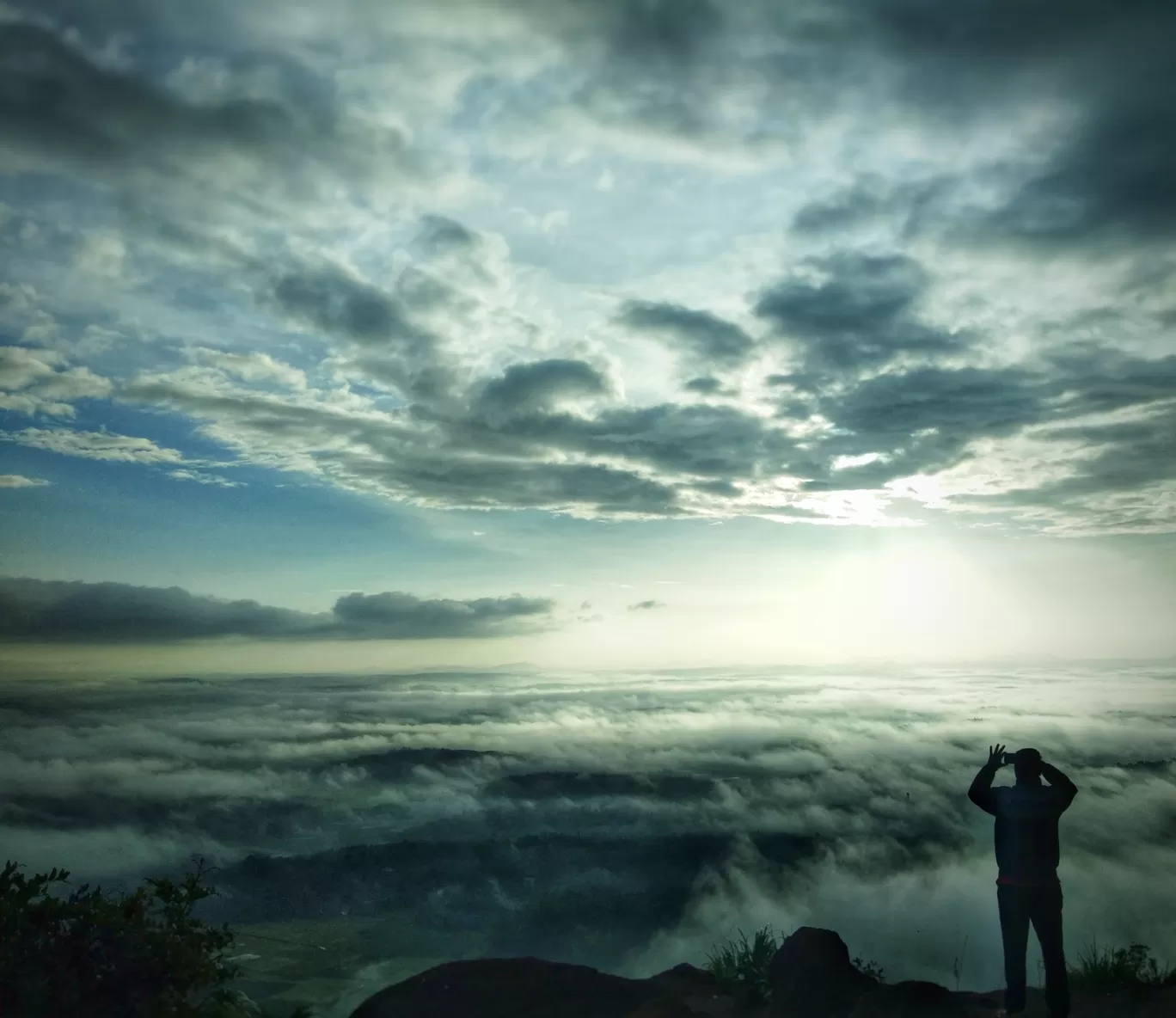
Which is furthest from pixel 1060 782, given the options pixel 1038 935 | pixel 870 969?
pixel 870 969

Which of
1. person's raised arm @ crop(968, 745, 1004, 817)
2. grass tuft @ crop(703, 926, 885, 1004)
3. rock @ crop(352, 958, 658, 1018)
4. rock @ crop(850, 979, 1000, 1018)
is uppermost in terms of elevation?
person's raised arm @ crop(968, 745, 1004, 817)

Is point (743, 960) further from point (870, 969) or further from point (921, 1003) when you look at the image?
point (921, 1003)

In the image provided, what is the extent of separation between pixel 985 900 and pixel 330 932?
2468 inches

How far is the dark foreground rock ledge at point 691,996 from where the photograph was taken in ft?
41.3

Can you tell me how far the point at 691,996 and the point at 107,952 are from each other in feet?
29.0

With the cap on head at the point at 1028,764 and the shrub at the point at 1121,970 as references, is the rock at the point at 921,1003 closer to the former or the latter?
the shrub at the point at 1121,970

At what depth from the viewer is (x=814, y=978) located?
13.4 meters

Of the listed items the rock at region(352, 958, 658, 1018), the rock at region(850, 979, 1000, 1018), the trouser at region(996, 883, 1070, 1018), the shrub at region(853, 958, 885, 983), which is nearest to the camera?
the trouser at region(996, 883, 1070, 1018)

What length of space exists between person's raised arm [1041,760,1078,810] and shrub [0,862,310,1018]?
1046 centimetres

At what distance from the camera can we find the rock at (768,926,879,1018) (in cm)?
1313

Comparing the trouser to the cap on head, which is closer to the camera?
the trouser

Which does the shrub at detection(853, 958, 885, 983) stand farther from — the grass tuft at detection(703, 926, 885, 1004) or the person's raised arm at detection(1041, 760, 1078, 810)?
the person's raised arm at detection(1041, 760, 1078, 810)

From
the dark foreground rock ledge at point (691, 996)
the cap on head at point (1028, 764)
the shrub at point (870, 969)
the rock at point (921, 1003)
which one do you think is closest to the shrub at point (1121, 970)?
the dark foreground rock ledge at point (691, 996)

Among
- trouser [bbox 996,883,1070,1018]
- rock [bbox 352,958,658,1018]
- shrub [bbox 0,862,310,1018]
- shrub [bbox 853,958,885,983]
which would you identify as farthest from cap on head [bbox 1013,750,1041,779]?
shrub [bbox 0,862,310,1018]
